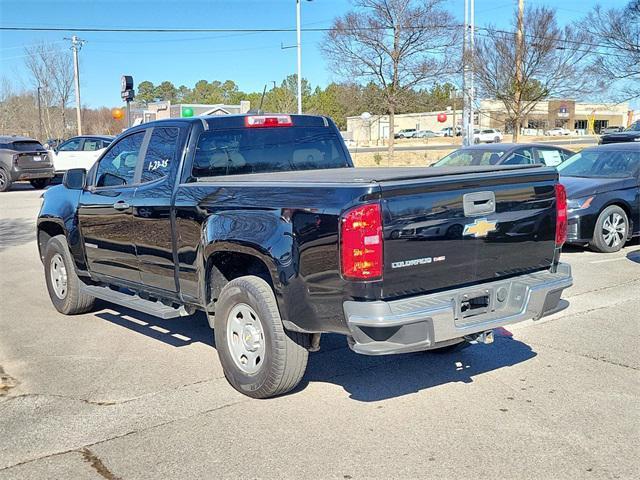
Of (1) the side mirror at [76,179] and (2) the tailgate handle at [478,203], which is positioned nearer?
(2) the tailgate handle at [478,203]

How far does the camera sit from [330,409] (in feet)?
15.2

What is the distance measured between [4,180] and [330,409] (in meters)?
21.8

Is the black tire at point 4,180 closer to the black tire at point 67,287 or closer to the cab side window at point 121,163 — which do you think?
the black tire at point 67,287

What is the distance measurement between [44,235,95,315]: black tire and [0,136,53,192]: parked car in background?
17274 mm

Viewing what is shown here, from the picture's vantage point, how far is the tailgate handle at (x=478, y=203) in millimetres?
4363

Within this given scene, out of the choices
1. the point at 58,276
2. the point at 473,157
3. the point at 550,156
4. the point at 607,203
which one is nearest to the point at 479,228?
the point at 58,276

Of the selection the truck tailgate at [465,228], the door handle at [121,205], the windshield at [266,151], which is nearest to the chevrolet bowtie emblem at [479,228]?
the truck tailgate at [465,228]

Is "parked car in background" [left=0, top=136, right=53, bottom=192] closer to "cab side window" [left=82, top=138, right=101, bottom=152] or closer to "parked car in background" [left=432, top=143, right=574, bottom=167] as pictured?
"cab side window" [left=82, top=138, right=101, bottom=152]

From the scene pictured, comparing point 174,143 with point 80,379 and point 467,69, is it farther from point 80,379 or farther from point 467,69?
point 467,69

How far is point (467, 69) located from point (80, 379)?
24.2 m

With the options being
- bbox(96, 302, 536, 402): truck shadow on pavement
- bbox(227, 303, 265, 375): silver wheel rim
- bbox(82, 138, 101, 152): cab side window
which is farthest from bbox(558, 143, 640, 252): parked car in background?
bbox(82, 138, 101, 152): cab side window

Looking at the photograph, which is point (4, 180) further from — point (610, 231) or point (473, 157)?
point (610, 231)

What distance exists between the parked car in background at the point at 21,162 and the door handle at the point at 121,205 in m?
18.9

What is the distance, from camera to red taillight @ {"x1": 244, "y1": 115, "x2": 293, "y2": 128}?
234 inches
